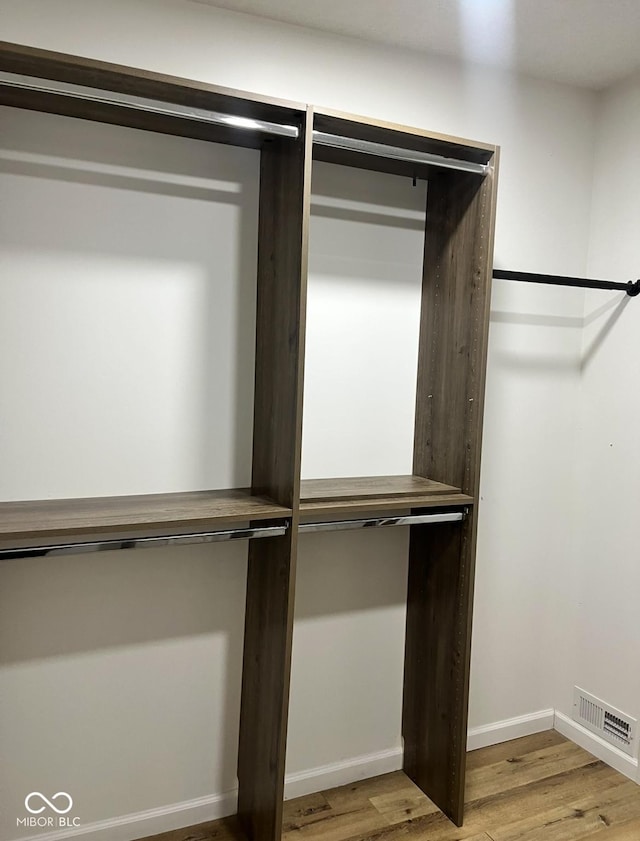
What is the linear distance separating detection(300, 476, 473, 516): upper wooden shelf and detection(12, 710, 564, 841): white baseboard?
103cm

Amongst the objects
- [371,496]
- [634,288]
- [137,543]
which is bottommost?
[137,543]

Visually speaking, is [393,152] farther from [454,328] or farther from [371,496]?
[371,496]

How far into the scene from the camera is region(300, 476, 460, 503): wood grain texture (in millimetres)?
2014

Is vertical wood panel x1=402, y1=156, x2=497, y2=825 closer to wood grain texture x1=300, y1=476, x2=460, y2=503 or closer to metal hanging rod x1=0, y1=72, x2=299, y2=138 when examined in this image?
wood grain texture x1=300, y1=476, x2=460, y2=503

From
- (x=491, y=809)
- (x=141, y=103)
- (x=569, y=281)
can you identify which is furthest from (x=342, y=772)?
(x=141, y=103)

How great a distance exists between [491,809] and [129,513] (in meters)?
1.61

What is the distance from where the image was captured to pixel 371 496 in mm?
2035

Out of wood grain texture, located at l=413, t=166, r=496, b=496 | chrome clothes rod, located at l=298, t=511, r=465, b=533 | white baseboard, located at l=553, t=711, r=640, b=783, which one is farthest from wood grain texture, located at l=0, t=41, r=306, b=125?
white baseboard, located at l=553, t=711, r=640, b=783

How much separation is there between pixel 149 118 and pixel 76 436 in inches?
35.9

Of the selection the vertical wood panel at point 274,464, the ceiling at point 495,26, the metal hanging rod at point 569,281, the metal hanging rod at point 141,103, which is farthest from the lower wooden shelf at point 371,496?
the ceiling at point 495,26

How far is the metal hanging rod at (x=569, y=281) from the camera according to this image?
230 centimetres

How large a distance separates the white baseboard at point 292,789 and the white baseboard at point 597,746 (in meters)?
0.06

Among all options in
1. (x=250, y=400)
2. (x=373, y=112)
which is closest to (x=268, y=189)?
(x=373, y=112)

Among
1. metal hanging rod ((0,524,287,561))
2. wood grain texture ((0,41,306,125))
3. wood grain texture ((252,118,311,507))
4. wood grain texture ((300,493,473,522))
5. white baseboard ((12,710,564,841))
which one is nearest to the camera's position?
wood grain texture ((0,41,306,125))
